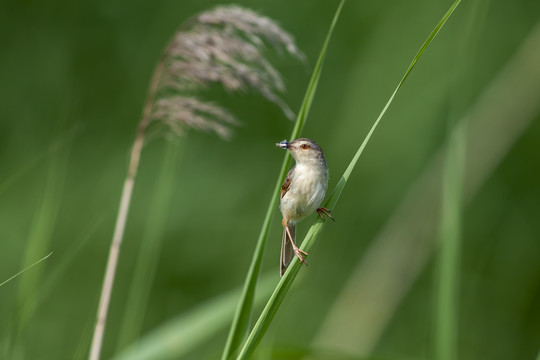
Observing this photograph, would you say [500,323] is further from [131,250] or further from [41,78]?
[41,78]

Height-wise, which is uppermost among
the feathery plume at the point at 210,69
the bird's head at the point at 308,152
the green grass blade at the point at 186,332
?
the feathery plume at the point at 210,69

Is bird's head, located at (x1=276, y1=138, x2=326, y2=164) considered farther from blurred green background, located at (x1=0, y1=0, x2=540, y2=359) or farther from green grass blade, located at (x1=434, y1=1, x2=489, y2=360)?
blurred green background, located at (x1=0, y1=0, x2=540, y2=359)

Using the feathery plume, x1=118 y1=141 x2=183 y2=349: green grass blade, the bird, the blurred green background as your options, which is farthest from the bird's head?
the blurred green background

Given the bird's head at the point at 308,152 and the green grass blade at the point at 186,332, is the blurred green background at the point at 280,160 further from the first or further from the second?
the green grass blade at the point at 186,332

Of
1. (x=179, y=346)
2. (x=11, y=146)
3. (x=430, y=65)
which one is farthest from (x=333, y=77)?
(x=179, y=346)

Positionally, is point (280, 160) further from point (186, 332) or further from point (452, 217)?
point (452, 217)

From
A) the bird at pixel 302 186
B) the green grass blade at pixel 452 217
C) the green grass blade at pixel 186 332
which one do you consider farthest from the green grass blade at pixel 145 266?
the green grass blade at pixel 452 217

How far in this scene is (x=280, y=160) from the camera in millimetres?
5191

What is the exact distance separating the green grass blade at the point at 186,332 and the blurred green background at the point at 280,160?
1.92 meters

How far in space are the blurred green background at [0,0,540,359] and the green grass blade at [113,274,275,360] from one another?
6.28ft

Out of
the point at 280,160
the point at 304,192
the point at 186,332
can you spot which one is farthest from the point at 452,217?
the point at 280,160

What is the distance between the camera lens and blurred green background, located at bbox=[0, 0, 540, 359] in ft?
15.3

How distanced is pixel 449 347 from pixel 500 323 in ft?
11.1

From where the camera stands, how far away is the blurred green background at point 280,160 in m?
4.68
